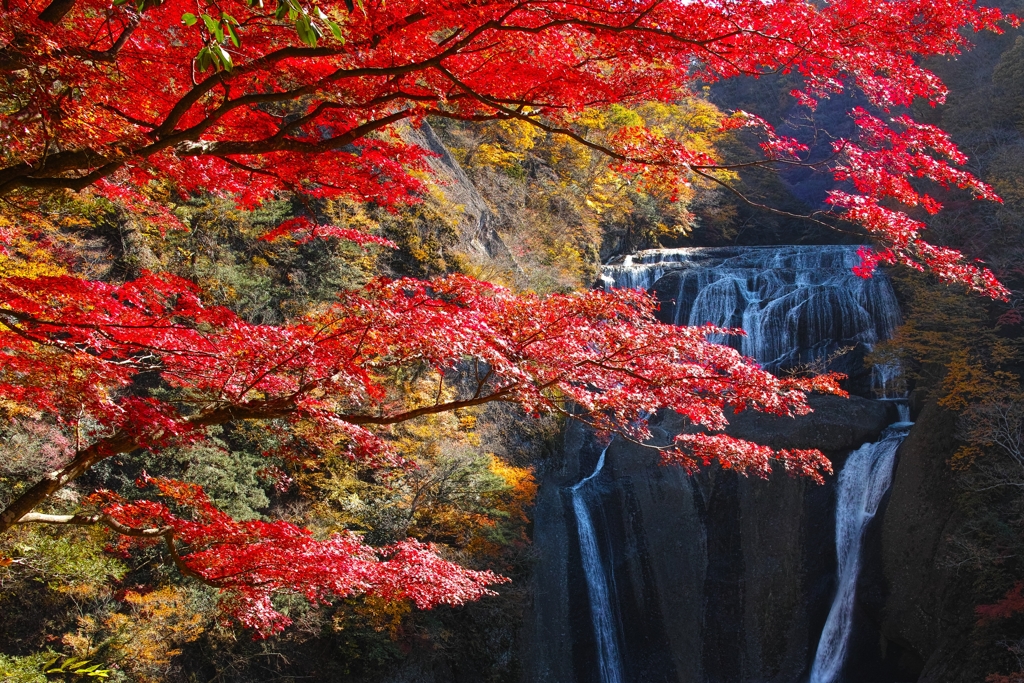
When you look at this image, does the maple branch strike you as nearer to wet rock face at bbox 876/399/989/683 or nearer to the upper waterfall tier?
wet rock face at bbox 876/399/989/683

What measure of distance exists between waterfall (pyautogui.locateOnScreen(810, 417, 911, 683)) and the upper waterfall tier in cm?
282

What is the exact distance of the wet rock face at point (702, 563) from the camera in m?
11.6

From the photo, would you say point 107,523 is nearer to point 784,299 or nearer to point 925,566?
point 925,566

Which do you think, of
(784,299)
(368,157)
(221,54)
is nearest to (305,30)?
(221,54)

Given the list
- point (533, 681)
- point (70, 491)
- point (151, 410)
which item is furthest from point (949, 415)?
point (70, 491)

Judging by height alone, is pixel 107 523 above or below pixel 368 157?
below

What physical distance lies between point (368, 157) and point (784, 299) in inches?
513

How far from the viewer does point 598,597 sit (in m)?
12.0

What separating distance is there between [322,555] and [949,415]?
11.2 meters

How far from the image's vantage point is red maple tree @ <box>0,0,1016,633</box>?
3.37 m

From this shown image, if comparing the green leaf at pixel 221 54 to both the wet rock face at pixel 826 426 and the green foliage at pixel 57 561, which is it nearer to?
the green foliage at pixel 57 561

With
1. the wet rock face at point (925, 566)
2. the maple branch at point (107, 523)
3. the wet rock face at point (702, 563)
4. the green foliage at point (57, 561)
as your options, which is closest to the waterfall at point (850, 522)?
the wet rock face at point (702, 563)

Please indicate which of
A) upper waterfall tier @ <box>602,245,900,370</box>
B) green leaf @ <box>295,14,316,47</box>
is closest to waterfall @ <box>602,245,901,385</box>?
upper waterfall tier @ <box>602,245,900,370</box>

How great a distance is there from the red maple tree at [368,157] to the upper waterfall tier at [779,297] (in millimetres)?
10432
